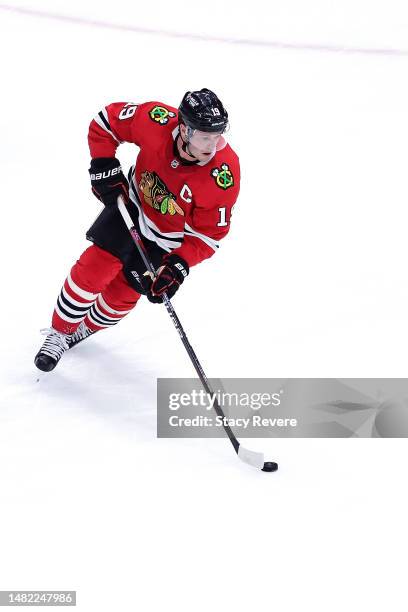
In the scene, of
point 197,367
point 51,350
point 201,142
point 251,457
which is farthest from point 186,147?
point 251,457

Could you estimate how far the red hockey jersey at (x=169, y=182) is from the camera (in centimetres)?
283

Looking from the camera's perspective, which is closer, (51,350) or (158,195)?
(158,195)

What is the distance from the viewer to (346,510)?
247 centimetres

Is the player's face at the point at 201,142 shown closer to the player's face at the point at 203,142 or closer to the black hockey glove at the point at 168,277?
the player's face at the point at 203,142

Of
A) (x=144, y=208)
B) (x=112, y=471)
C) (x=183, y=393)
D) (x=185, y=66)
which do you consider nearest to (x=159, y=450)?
(x=112, y=471)

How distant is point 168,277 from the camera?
2836 millimetres

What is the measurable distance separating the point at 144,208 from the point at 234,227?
1.23 m

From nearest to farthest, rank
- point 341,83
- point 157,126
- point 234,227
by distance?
point 157,126 < point 234,227 < point 341,83

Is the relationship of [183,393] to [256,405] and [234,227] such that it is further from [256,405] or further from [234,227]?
[234,227]

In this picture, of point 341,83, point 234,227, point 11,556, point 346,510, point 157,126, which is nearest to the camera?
point 11,556

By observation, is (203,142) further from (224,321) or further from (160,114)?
(224,321)

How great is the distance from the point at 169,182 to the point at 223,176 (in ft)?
0.64

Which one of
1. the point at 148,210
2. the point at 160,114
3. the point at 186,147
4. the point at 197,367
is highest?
the point at 160,114

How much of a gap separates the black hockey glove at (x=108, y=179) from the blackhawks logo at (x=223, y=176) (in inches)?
14.6
